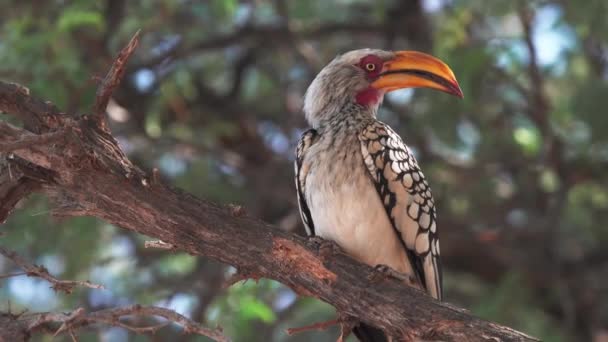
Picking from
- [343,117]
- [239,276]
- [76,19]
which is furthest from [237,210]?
[76,19]

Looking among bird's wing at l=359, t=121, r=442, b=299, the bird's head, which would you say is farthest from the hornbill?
the bird's head

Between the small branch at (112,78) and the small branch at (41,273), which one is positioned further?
the small branch at (41,273)

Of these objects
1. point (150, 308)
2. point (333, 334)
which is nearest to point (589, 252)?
point (333, 334)

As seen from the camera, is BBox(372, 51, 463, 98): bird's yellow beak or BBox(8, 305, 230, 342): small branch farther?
BBox(372, 51, 463, 98): bird's yellow beak

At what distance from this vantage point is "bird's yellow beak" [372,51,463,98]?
5.09 meters

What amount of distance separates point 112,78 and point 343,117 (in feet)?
5.61

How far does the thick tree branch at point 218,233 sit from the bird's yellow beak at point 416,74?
146cm

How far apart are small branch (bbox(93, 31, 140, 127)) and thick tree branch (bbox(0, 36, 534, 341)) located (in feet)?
0.21

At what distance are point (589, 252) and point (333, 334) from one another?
2897 mm

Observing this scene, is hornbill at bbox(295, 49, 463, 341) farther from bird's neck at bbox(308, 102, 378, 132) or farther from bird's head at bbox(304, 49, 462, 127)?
bird's head at bbox(304, 49, 462, 127)

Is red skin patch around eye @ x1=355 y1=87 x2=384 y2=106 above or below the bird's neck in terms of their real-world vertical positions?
above

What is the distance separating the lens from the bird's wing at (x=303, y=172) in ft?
16.0

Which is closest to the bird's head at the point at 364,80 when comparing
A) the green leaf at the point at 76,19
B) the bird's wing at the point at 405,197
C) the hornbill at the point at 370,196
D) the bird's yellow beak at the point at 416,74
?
the bird's yellow beak at the point at 416,74

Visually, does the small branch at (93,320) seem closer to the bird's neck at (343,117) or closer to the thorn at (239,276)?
the thorn at (239,276)
